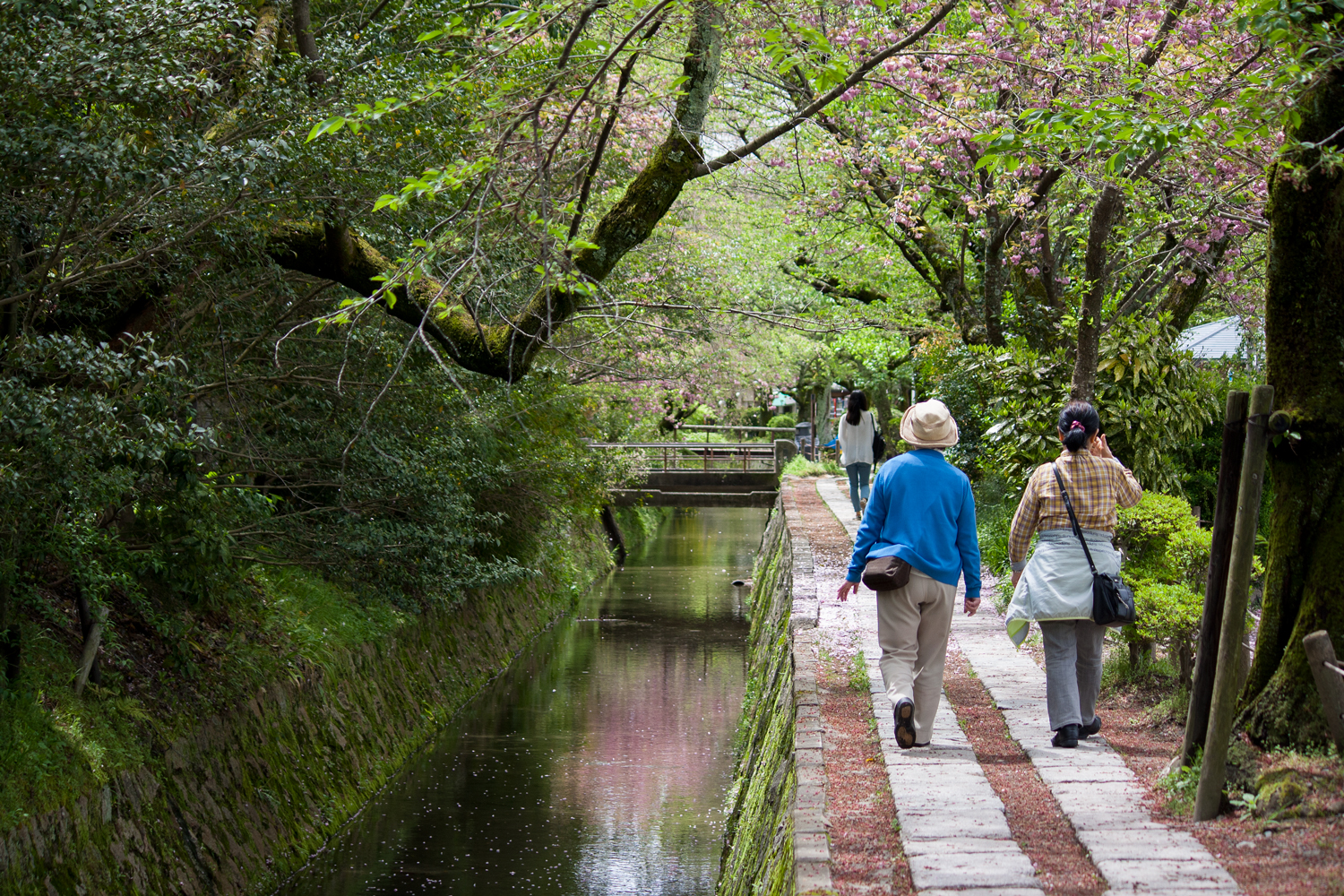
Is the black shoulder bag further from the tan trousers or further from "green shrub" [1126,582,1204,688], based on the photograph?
"green shrub" [1126,582,1204,688]

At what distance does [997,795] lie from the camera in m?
5.15

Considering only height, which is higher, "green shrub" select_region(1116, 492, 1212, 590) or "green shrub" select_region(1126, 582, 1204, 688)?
"green shrub" select_region(1116, 492, 1212, 590)

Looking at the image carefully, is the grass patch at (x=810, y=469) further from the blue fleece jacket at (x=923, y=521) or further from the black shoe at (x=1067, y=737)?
the blue fleece jacket at (x=923, y=521)

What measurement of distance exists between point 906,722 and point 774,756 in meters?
1.85

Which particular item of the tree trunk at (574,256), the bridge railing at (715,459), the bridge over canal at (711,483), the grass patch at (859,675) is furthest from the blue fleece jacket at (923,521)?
the bridge railing at (715,459)

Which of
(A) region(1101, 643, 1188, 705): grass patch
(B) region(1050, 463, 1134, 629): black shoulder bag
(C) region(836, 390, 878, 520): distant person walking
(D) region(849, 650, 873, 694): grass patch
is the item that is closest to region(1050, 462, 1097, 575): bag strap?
(B) region(1050, 463, 1134, 629): black shoulder bag

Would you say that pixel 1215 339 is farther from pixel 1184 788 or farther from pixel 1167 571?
pixel 1184 788

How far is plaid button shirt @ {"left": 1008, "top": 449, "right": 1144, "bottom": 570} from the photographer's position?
5.77 m

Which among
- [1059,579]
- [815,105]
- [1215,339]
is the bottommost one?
[1059,579]

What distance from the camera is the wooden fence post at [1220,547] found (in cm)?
472

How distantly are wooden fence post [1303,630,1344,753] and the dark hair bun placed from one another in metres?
1.67

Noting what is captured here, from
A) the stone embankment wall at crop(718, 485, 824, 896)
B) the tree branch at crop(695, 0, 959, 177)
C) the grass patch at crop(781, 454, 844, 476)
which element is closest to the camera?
the stone embankment wall at crop(718, 485, 824, 896)

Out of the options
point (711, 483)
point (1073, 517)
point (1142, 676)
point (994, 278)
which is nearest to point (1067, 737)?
point (1073, 517)

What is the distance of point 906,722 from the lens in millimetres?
5781
